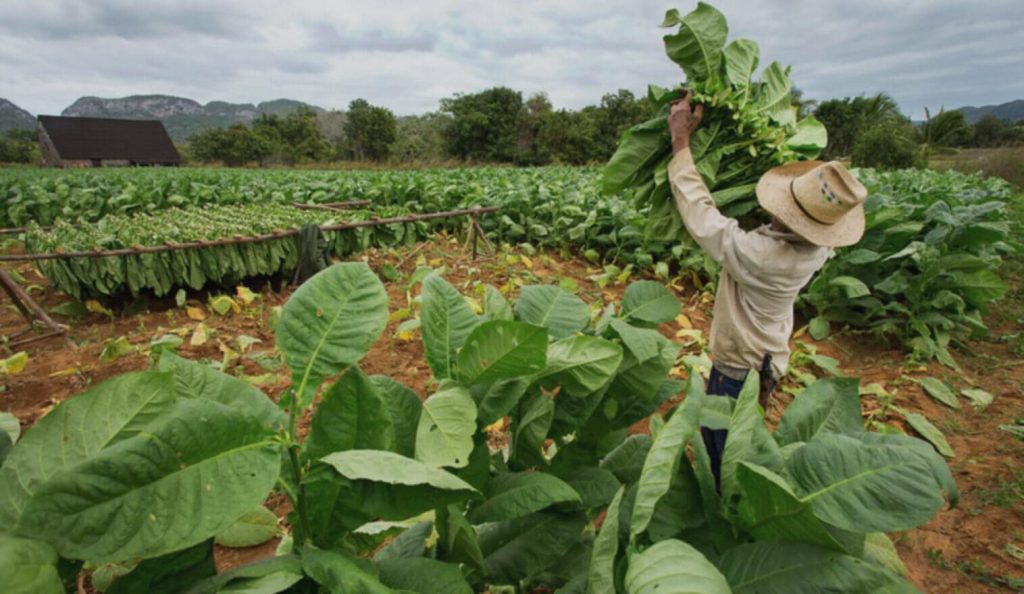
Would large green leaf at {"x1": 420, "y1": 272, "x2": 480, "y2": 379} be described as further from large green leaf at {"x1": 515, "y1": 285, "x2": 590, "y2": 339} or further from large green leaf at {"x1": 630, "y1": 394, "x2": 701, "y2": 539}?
large green leaf at {"x1": 630, "y1": 394, "x2": 701, "y2": 539}

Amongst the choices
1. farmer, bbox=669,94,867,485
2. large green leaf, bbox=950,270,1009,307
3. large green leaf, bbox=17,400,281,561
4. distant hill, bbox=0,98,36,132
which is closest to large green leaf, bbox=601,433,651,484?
large green leaf, bbox=17,400,281,561

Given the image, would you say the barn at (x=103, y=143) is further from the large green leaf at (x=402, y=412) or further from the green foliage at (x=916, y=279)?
the large green leaf at (x=402, y=412)

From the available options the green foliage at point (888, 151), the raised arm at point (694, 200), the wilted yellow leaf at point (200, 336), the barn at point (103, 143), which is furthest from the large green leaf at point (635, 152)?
the barn at point (103, 143)

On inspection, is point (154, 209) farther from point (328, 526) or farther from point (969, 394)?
point (969, 394)

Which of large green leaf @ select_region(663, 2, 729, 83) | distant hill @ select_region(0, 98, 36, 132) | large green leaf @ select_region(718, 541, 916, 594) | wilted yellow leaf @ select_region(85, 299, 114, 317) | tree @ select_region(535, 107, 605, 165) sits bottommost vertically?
wilted yellow leaf @ select_region(85, 299, 114, 317)

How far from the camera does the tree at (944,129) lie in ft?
146

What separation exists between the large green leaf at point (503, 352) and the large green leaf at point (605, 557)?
226 millimetres

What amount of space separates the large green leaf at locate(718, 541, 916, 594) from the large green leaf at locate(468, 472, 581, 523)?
242 millimetres

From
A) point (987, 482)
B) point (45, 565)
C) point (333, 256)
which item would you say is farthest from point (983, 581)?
point (333, 256)

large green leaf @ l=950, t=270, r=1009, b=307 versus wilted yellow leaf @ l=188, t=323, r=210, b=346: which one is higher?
large green leaf @ l=950, t=270, r=1009, b=307

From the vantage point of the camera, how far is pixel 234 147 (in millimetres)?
57344

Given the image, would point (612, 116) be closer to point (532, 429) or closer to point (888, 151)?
point (888, 151)

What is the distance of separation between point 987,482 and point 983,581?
1.04 metres

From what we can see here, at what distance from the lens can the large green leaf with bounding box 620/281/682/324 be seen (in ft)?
3.64
